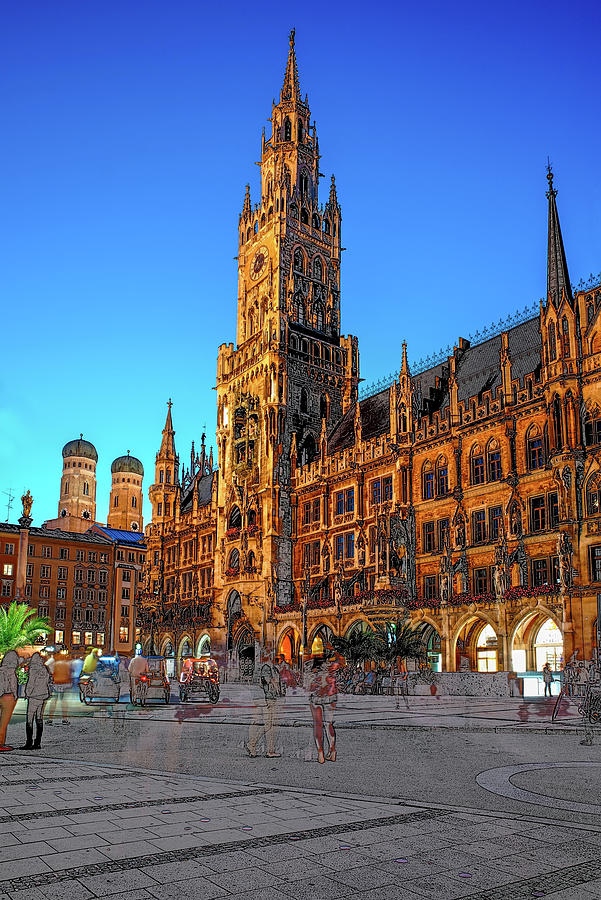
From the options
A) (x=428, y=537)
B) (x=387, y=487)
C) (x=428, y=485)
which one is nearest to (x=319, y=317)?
(x=387, y=487)

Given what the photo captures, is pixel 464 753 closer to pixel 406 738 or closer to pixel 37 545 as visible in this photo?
pixel 406 738

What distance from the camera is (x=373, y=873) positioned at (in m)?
6.49

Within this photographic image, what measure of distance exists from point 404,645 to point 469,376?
17.6 meters

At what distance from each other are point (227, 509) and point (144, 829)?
186 feet

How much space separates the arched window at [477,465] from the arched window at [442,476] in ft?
6.78

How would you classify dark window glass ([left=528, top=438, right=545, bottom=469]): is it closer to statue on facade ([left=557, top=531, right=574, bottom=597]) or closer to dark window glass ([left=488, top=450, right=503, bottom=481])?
dark window glass ([left=488, top=450, right=503, bottom=481])

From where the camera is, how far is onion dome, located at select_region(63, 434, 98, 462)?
14300cm

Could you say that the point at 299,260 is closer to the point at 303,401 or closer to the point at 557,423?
the point at 303,401

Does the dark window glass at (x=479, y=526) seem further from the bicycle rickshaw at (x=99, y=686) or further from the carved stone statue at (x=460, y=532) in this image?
the bicycle rickshaw at (x=99, y=686)

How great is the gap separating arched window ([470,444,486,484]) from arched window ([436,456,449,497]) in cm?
207

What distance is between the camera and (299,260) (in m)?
66.6

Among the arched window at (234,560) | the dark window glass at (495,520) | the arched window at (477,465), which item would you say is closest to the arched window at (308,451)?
the arched window at (234,560)

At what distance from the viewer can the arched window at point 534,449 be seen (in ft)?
136

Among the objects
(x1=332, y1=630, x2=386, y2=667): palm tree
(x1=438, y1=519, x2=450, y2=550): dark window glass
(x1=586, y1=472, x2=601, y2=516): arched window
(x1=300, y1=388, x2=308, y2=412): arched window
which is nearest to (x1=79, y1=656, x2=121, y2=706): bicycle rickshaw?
(x1=332, y1=630, x2=386, y2=667): palm tree
